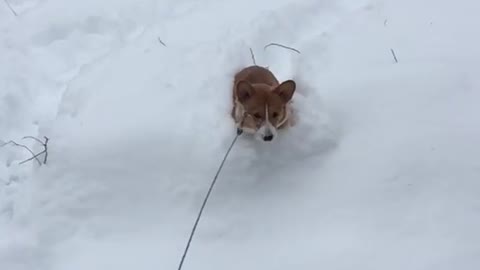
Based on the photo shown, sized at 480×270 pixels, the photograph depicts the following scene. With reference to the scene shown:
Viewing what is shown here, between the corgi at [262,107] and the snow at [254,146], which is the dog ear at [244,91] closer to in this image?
the corgi at [262,107]

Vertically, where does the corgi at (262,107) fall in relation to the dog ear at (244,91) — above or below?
below

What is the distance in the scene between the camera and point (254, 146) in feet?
13.5

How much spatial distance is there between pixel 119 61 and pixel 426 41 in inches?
83.1

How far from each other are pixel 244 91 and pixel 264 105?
0.14 m

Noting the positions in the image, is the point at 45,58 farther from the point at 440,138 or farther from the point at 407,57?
the point at 440,138

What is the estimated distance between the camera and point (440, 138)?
3.76 meters

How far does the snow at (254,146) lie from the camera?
3.51 meters

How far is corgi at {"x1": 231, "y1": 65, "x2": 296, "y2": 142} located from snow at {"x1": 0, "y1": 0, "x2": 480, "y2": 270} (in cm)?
16

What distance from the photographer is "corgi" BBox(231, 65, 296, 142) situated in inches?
153

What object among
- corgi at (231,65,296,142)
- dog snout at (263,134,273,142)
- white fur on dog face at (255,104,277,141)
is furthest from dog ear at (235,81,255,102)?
dog snout at (263,134,273,142)

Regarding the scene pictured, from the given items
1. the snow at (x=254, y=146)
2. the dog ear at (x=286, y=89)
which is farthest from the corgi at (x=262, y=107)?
the snow at (x=254, y=146)

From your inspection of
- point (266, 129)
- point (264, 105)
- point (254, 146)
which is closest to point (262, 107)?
point (264, 105)

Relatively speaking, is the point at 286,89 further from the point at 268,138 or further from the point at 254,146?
the point at 254,146

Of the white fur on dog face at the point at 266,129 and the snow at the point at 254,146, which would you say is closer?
the snow at the point at 254,146
